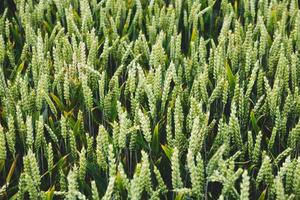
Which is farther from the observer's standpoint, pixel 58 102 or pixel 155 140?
pixel 58 102

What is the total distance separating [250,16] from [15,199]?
134 centimetres

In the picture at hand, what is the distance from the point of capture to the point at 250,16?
87.1 inches

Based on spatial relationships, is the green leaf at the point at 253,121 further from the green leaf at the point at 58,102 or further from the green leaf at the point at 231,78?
the green leaf at the point at 58,102

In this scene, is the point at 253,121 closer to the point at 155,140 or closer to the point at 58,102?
the point at 155,140

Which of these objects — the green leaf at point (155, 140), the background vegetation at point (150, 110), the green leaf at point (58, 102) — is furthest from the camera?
the green leaf at point (58, 102)

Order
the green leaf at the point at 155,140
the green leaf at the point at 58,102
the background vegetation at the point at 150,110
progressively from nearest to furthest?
1. the background vegetation at the point at 150,110
2. the green leaf at the point at 155,140
3. the green leaf at the point at 58,102

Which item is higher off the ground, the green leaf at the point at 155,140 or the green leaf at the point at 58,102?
the green leaf at the point at 58,102

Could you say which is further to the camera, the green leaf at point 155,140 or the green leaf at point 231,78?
the green leaf at point 231,78

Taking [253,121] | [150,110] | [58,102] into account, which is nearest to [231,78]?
[253,121]

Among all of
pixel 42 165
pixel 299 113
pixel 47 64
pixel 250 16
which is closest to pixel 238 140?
pixel 299 113

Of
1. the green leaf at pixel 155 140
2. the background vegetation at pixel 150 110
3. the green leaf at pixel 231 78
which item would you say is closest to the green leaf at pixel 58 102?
the background vegetation at pixel 150 110

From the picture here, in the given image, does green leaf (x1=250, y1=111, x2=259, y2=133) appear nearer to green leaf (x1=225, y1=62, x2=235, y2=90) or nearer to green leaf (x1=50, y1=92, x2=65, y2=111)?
green leaf (x1=225, y1=62, x2=235, y2=90)

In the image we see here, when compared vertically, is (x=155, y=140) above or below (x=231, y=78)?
below

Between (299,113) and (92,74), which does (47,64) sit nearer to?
(92,74)
